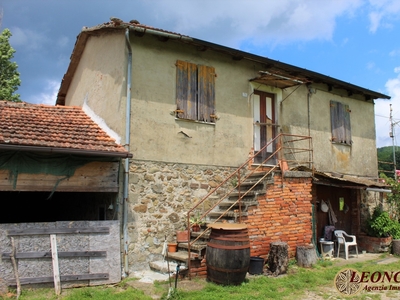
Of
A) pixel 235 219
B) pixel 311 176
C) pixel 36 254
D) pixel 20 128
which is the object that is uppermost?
pixel 20 128

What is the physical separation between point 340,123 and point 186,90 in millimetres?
6728

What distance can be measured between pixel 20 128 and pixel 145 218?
3.48 metres

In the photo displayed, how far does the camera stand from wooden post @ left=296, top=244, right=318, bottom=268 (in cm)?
940

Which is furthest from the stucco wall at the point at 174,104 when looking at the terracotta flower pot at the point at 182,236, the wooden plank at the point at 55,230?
the wooden plank at the point at 55,230

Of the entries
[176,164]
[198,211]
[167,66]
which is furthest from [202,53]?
[198,211]

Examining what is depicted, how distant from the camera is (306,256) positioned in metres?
9.41

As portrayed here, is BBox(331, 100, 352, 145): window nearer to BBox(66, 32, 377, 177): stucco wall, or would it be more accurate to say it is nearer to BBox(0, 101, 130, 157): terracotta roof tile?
BBox(66, 32, 377, 177): stucco wall

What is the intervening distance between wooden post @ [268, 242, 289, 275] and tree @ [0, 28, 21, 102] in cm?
1459

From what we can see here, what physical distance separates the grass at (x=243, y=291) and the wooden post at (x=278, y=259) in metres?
0.19

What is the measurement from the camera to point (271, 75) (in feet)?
34.7

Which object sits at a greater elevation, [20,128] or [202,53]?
[202,53]

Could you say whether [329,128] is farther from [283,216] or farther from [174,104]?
[174,104]

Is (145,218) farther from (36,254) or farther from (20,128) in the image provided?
→ (20,128)

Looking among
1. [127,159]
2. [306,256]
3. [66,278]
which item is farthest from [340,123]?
[66,278]
